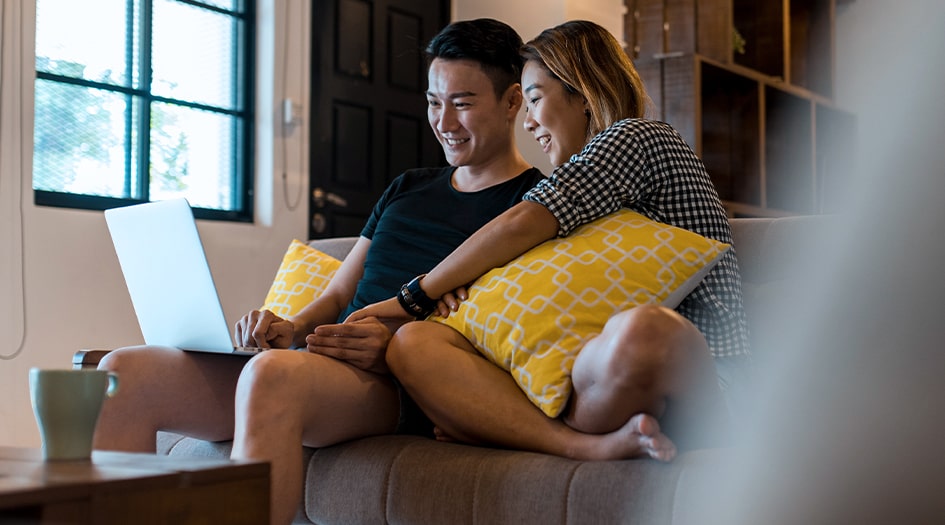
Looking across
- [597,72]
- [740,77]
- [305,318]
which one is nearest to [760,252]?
[597,72]

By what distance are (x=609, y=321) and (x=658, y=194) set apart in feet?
1.11

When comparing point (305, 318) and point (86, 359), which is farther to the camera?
point (305, 318)

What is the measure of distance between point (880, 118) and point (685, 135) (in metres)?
3.40

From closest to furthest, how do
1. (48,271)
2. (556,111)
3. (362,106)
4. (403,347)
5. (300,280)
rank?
1. (403,347)
2. (556,111)
3. (300,280)
4. (48,271)
5. (362,106)

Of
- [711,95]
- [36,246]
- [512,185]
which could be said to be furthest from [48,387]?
[711,95]

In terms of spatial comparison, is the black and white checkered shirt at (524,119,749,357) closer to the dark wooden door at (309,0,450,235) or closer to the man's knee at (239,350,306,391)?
the man's knee at (239,350,306,391)

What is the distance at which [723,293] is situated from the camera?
143 centimetres

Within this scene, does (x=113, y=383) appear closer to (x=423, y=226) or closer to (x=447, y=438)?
(x=447, y=438)

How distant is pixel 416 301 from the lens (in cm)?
154

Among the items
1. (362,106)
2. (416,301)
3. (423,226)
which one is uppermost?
(362,106)

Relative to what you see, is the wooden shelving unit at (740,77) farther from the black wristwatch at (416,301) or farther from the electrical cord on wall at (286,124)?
the black wristwatch at (416,301)

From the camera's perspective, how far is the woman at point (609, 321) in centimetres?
116

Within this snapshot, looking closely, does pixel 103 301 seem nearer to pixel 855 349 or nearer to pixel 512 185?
pixel 512 185

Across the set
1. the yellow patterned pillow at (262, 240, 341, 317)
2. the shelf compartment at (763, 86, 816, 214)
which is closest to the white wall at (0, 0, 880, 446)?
the yellow patterned pillow at (262, 240, 341, 317)
